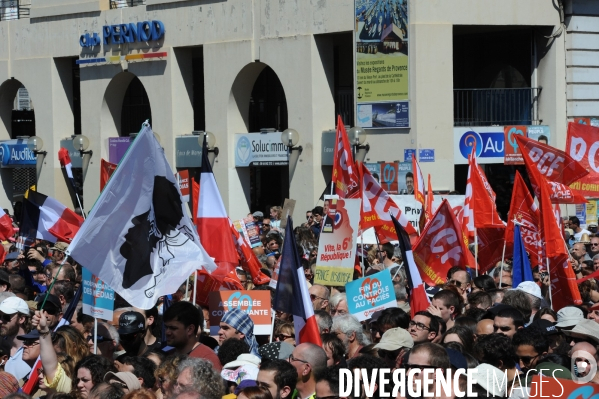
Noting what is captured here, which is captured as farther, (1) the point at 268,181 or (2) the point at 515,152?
(1) the point at 268,181

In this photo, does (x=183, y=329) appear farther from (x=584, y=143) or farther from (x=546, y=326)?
(x=584, y=143)

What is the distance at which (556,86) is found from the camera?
86.5 feet

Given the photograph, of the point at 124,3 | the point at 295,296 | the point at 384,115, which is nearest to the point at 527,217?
the point at 295,296

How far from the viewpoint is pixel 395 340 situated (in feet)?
27.8

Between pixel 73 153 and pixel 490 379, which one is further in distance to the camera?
pixel 73 153

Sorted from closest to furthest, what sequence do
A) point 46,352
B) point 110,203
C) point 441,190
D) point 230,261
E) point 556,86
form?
point 46,352
point 110,203
point 230,261
point 441,190
point 556,86

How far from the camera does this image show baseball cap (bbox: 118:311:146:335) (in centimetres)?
930

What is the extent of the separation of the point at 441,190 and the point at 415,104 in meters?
1.96

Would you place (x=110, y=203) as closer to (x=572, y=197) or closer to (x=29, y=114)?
(x=572, y=197)

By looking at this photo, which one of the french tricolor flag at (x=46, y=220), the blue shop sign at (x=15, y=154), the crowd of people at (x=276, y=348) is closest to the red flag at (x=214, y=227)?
the crowd of people at (x=276, y=348)

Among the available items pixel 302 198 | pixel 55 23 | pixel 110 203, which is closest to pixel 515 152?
pixel 302 198

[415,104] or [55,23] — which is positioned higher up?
[55,23]

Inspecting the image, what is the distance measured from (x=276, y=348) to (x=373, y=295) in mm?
2525

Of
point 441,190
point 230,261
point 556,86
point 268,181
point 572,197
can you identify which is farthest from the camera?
point 268,181
